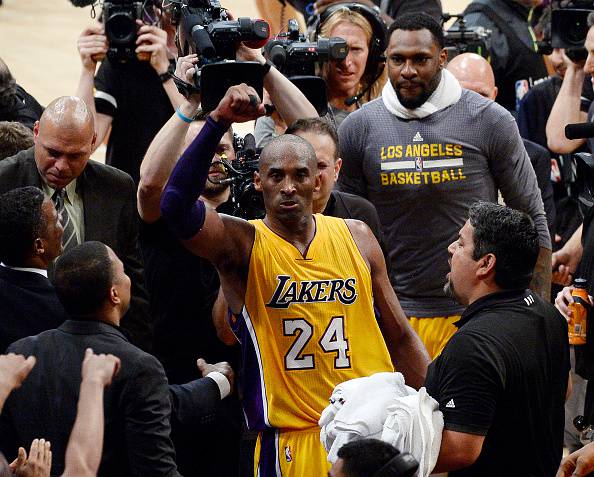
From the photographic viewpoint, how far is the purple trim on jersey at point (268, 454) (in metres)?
3.94

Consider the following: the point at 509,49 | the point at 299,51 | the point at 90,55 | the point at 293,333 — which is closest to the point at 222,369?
the point at 293,333

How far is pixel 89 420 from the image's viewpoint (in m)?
3.14

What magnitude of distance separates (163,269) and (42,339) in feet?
4.58

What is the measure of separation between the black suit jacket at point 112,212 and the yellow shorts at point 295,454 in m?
0.86

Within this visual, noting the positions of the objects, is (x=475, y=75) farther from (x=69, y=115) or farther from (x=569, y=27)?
(x=69, y=115)

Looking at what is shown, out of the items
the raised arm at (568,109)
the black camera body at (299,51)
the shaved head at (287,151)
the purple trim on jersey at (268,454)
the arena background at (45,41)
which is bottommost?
the purple trim on jersey at (268,454)

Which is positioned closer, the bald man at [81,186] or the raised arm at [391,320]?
the raised arm at [391,320]

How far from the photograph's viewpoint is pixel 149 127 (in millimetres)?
5906

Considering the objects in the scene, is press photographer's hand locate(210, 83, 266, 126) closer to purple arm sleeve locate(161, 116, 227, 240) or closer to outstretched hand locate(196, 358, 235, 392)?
purple arm sleeve locate(161, 116, 227, 240)

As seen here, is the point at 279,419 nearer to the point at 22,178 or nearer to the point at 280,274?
the point at 280,274

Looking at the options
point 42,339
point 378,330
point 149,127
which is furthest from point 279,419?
point 149,127

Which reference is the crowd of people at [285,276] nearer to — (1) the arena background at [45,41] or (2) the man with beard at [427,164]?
(2) the man with beard at [427,164]

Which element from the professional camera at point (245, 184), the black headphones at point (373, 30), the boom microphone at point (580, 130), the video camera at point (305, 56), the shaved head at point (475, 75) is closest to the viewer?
the professional camera at point (245, 184)

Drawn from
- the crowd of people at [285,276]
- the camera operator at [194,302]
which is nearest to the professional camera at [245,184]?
the crowd of people at [285,276]
